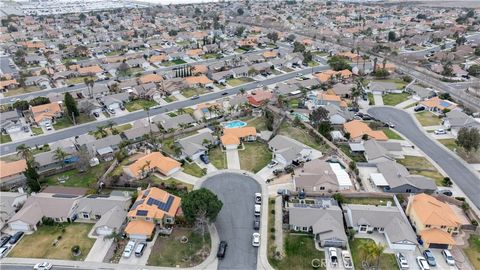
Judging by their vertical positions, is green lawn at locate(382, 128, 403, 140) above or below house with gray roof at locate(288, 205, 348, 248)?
above

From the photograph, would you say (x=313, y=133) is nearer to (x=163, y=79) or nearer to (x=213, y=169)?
(x=213, y=169)

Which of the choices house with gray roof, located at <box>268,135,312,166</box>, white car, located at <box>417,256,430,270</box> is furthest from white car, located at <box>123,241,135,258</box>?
white car, located at <box>417,256,430,270</box>

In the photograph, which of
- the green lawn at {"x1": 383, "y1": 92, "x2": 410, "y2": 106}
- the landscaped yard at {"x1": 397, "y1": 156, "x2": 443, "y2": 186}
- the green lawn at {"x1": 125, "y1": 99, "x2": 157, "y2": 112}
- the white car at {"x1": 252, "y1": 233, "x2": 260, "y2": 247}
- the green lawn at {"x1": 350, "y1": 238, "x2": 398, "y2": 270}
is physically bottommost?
A: the green lawn at {"x1": 350, "y1": 238, "x2": 398, "y2": 270}

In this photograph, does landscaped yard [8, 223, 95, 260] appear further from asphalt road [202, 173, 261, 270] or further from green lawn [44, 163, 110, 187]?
asphalt road [202, 173, 261, 270]

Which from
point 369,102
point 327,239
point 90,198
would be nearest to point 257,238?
point 327,239

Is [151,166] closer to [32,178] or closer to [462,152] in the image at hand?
[32,178]

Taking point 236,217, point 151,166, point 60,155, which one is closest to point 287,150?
point 236,217

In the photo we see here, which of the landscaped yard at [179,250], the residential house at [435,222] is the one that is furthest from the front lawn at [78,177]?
Result: the residential house at [435,222]
